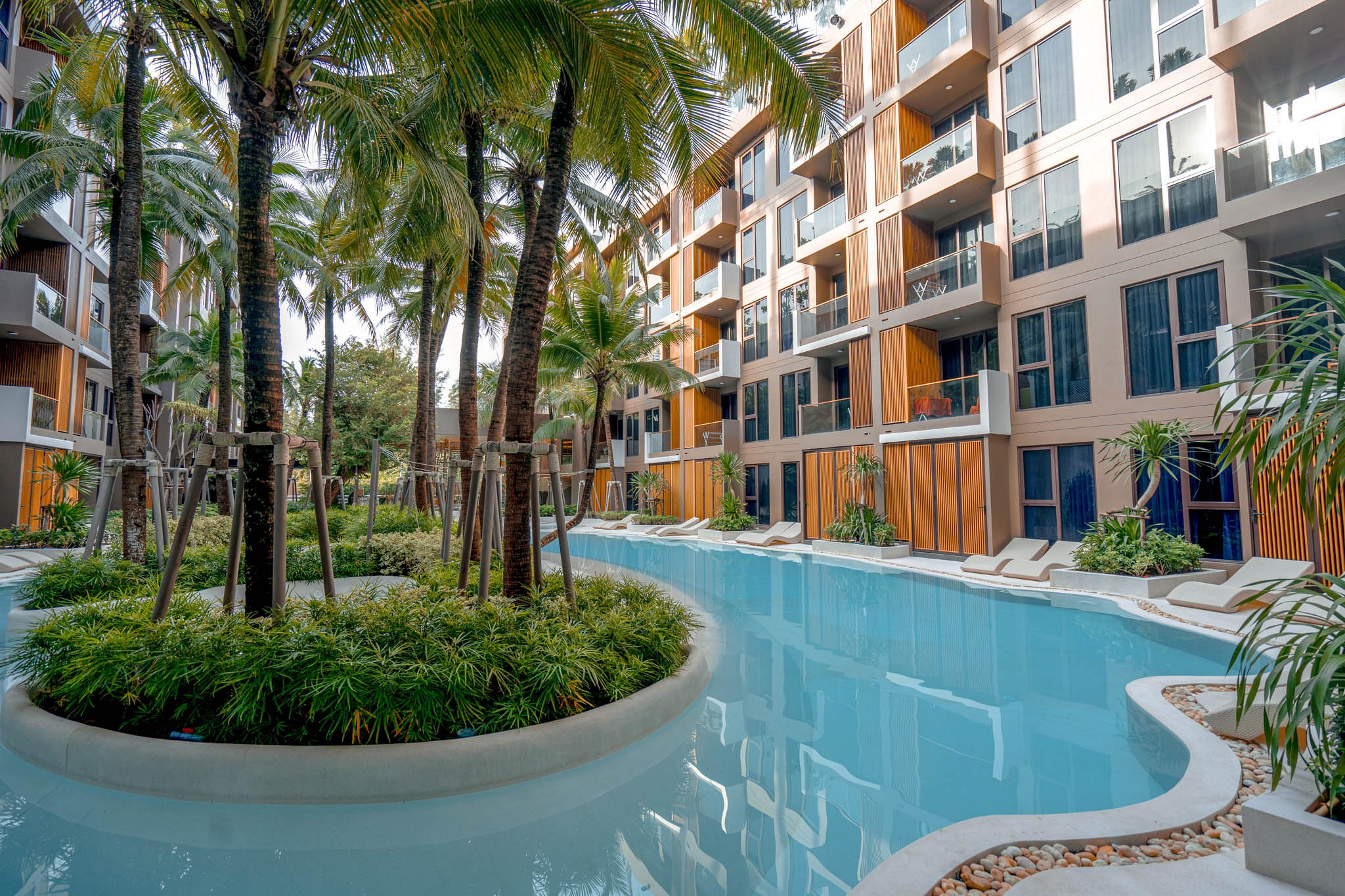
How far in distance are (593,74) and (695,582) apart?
30.1 ft

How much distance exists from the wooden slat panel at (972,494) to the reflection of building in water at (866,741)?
18.0 feet

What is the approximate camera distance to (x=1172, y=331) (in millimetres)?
11820

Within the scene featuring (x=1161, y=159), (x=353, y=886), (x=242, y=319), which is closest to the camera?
(x=353, y=886)

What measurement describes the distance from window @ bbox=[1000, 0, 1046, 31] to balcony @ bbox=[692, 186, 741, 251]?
1063cm

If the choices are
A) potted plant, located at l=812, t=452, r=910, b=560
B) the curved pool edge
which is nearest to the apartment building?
potted plant, located at l=812, t=452, r=910, b=560

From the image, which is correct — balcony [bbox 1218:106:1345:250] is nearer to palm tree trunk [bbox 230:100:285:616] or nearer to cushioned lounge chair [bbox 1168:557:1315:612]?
cushioned lounge chair [bbox 1168:557:1315:612]

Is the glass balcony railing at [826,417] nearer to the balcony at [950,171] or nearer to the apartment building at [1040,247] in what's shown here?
the apartment building at [1040,247]

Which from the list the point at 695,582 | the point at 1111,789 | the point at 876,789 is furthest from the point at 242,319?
the point at 695,582

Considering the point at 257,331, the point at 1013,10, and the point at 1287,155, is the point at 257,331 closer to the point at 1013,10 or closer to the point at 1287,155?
the point at 1287,155

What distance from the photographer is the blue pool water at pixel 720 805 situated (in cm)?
311

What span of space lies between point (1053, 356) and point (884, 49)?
9575mm

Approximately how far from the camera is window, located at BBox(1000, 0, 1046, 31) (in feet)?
48.1

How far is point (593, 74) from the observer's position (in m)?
5.89

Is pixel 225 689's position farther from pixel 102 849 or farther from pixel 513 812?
pixel 513 812
